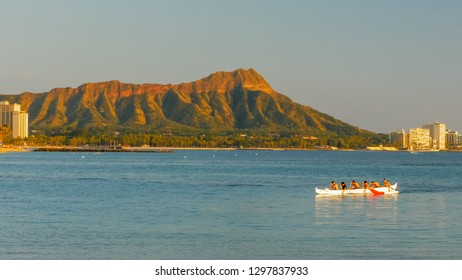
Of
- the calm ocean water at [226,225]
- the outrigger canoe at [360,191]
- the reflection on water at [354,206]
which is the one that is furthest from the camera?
the outrigger canoe at [360,191]

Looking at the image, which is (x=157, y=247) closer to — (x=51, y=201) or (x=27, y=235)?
(x=27, y=235)

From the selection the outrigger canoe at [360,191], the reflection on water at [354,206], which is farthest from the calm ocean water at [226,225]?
the outrigger canoe at [360,191]

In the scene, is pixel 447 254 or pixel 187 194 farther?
pixel 187 194

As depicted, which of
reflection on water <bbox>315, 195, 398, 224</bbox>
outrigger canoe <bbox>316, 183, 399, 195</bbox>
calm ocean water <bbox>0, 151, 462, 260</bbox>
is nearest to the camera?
calm ocean water <bbox>0, 151, 462, 260</bbox>

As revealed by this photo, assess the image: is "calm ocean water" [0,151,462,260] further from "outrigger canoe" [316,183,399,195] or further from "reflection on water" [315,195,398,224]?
"outrigger canoe" [316,183,399,195]

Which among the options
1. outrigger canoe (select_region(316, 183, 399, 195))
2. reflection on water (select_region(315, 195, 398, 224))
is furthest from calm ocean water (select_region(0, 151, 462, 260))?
outrigger canoe (select_region(316, 183, 399, 195))

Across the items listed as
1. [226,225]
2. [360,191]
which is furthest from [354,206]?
[226,225]

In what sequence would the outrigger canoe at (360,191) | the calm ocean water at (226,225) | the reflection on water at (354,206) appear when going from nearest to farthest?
the calm ocean water at (226,225)
the reflection on water at (354,206)
the outrigger canoe at (360,191)

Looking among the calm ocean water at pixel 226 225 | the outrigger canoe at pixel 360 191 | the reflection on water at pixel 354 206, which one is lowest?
the calm ocean water at pixel 226 225

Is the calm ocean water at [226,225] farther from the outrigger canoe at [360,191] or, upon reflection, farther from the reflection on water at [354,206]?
the outrigger canoe at [360,191]

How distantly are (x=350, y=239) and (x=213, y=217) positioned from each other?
13.7 meters

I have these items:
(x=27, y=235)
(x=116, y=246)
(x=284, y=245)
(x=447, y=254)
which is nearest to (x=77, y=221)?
(x=27, y=235)

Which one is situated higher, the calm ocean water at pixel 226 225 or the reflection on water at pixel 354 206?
the reflection on water at pixel 354 206

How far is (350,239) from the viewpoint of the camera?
1597 inches
